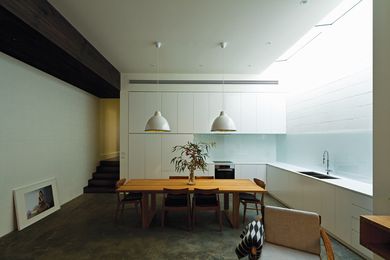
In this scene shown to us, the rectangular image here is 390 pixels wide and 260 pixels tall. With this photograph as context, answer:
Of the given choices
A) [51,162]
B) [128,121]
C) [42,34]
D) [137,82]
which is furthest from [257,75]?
[51,162]

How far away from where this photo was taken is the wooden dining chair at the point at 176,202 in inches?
131

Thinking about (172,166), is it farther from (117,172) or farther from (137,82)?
(137,82)

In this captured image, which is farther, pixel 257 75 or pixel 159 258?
pixel 257 75

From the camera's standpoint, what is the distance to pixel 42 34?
2.61 metres

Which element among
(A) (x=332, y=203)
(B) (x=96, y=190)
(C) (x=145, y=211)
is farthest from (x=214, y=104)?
(B) (x=96, y=190)

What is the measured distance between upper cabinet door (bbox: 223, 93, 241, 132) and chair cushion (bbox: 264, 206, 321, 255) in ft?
12.1

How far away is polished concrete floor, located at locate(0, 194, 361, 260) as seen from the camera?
108 inches

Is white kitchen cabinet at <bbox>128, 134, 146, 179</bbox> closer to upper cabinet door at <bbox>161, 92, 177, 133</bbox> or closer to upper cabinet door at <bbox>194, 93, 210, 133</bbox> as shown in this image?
upper cabinet door at <bbox>161, 92, 177, 133</bbox>

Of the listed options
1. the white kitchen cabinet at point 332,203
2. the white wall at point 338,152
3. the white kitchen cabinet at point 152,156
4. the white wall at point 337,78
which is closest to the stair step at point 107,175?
the white kitchen cabinet at point 152,156

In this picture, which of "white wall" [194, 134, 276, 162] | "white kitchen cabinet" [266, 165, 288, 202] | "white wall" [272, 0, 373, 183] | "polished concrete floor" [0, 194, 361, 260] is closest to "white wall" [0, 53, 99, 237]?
"polished concrete floor" [0, 194, 361, 260]

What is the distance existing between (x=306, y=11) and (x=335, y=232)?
3.09m

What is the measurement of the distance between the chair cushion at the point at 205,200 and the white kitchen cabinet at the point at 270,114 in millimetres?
2838

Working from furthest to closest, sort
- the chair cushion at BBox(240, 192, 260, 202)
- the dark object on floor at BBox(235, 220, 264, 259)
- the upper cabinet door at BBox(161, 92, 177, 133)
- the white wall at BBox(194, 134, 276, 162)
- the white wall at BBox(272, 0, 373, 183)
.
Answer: the white wall at BBox(194, 134, 276, 162) < the upper cabinet door at BBox(161, 92, 177, 133) < the chair cushion at BBox(240, 192, 260, 202) < the white wall at BBox(272, 0, 373, 183) < the dark object on floor at BBox(235, 220, 264, 259)

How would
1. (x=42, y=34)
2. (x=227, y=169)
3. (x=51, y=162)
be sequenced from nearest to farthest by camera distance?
(x=42, y=34) < (x=51, y=162) < (x=227, y=169)
